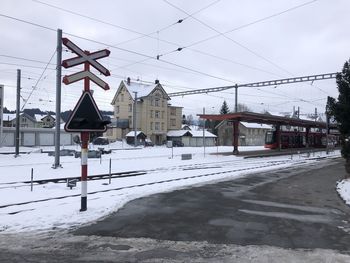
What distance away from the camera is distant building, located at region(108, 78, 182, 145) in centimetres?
9006

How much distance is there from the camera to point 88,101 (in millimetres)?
10289

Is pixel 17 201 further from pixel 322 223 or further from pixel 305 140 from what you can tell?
pixel 305 140

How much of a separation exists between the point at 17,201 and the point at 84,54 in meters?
5.49

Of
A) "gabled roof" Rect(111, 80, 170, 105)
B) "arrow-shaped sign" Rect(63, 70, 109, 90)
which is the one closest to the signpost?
"arrow-shaped sign" Rect(63, 70, 109, 90)

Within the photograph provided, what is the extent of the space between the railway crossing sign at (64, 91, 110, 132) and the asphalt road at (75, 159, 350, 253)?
2.21 metres

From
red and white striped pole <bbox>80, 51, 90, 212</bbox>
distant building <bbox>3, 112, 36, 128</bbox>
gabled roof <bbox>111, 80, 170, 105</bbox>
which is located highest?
gabled roof <bbox>111, 80, 170, 105</bbox>

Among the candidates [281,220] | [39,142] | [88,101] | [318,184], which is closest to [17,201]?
[88,101]

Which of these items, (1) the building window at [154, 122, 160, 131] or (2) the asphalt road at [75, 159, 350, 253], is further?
(1) the building window at [154, 122, 160, 131]

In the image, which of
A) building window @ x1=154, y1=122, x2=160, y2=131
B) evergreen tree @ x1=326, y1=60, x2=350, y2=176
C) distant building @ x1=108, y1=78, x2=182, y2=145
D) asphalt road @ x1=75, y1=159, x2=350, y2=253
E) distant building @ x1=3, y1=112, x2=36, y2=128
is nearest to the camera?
asphalt road @ x1=75, y1=159, x2=350, y2=253

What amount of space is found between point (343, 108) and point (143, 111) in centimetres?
7161

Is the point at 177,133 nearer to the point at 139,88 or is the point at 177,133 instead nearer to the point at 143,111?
the point at 143,111

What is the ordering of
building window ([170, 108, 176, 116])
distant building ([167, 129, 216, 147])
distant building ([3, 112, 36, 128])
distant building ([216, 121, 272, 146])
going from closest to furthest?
distant building ([167, 129, 216, 147])
building window ([170, 108, 176, 116])
distant building ([3, 112, 36, 128])
distant building ([216, 121, 272, 146])

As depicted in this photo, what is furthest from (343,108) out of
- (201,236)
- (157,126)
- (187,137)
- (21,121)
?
(21,121)

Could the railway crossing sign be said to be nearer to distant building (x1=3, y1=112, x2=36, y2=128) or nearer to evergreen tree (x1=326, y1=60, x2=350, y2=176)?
evergreen tree (x1=326, y1=60, x2=350, y2=176)
